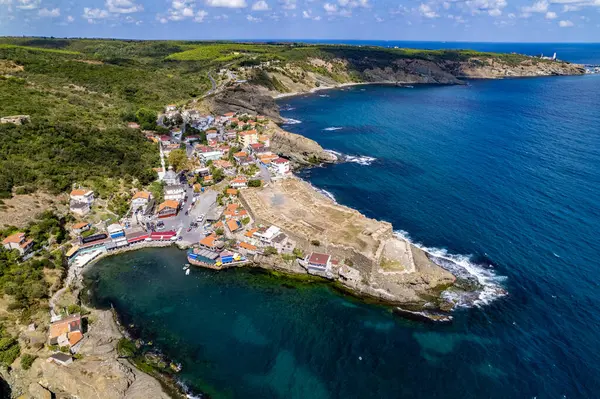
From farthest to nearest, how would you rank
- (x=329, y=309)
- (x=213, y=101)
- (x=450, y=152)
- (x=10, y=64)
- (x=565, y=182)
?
(x=213, y=101)
(x=10, y=64)
(x=450, y=152)
(x=565, y=182)
(x=329, y=309)

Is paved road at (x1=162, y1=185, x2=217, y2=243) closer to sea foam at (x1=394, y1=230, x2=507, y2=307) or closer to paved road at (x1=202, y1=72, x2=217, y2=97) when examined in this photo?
sea foam at (x1=394, y1=230, x2=507, y2=307)

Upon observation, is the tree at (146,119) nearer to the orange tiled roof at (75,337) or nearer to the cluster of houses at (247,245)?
the cluster of houses at (247,245)

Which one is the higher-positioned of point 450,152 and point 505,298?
point 450,152

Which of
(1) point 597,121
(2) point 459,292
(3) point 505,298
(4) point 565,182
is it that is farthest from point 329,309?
(1) point 597,121

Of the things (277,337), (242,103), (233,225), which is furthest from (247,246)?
(242,103)

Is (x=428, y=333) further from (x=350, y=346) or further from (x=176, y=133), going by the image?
(x=176, y=133)

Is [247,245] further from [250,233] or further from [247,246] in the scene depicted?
[250,233]

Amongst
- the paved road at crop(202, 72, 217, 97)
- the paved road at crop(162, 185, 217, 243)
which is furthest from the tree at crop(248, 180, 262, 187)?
the paved road at crop(202, 72, 217, 97)
